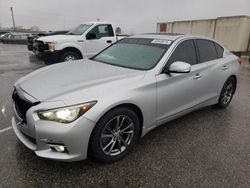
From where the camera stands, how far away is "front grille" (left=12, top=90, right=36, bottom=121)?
250 cm

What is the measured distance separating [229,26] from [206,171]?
17882mm

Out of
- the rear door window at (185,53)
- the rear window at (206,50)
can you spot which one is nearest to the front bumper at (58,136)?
the rear door window at (185,53)

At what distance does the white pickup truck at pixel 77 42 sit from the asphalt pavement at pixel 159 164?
16.0 ft

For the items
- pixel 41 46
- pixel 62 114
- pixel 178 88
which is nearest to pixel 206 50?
pixel 178 88

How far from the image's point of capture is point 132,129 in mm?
2945

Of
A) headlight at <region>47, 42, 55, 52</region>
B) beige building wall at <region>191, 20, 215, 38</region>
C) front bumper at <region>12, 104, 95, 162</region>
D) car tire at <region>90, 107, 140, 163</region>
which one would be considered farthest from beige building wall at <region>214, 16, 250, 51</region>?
front bumper at <region>12, 104, 95, 162</region>

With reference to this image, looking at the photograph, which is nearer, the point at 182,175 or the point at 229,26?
the point at 182,175

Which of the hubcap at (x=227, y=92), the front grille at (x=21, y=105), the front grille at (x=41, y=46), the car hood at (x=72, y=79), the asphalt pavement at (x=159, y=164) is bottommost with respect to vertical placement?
the asphalt pavement at (x=159, y=164)

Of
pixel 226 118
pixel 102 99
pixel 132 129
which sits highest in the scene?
pixel 102 99

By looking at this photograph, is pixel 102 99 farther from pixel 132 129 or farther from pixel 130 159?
pixel 130 159

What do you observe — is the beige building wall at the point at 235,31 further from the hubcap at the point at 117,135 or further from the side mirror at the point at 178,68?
the hubcap at the point at 117,135

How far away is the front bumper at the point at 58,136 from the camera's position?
234 cm

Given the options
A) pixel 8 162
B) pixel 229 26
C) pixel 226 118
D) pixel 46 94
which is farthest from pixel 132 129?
pixel 229 26

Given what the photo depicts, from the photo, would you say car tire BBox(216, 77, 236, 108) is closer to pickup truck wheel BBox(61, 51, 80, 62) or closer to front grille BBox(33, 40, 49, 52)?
pickup truck wheel BBox(61, 51, 80, 62)
